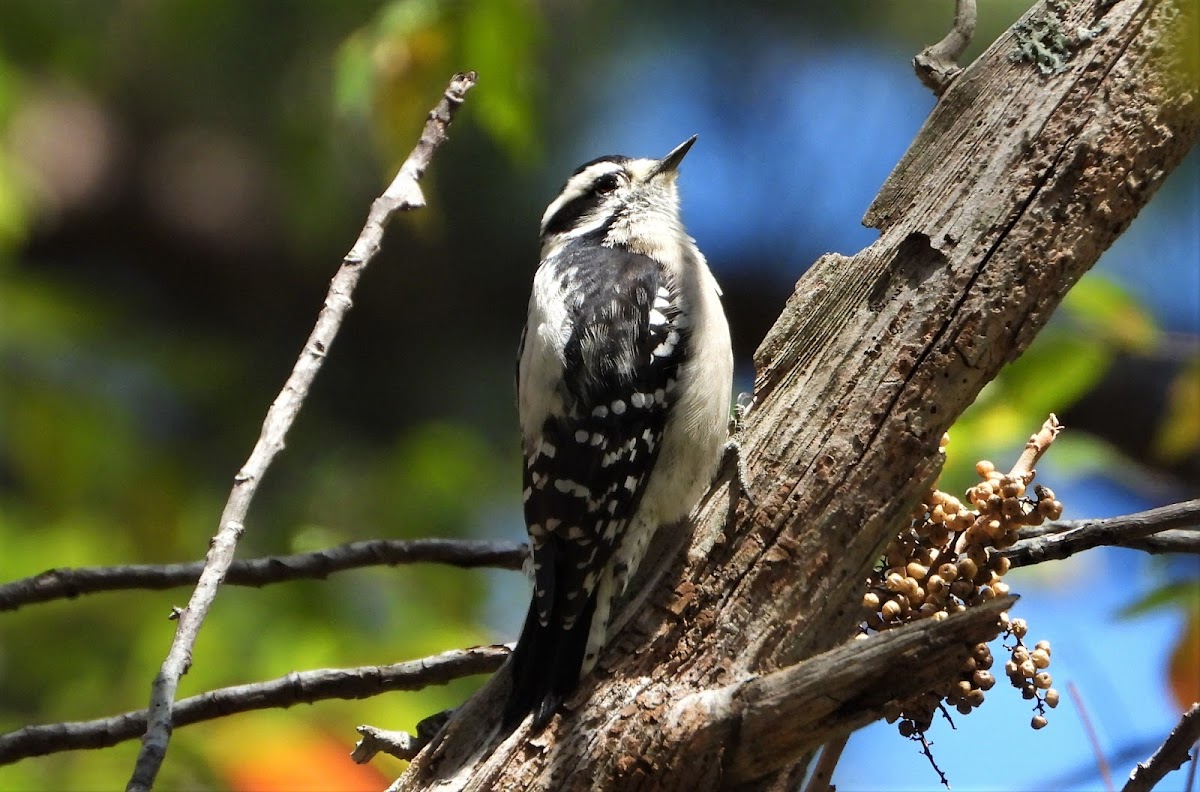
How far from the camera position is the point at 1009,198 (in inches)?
99.7

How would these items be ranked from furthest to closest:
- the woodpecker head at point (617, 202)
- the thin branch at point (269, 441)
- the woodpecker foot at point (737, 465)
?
the woodpecker head at point (617, 202)
the woodpecker foot at point (737, 465)
the thin branch at point (269, 441)

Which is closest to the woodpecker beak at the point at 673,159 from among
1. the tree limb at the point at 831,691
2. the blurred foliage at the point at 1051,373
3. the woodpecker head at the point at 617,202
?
the woodpecker head at the point at 617,202

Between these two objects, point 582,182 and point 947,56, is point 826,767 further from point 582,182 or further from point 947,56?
point 582,182

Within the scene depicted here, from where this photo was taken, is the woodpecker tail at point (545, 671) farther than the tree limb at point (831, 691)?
Yes

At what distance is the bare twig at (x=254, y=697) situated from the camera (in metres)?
2.75

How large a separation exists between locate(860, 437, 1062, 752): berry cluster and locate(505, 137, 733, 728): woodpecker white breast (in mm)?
506

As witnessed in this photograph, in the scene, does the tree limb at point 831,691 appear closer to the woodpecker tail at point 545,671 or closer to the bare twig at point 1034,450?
the woodpecker tail at point 545,671

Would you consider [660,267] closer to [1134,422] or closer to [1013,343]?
[1013,343]

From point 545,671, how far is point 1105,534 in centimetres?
118

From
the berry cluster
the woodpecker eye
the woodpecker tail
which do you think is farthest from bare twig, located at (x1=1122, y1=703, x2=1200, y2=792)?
the woodpecker eye

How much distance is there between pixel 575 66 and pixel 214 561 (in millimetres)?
5766

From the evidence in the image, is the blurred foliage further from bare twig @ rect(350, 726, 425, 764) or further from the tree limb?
bare twig @ rect(350, 726, 425, 764)

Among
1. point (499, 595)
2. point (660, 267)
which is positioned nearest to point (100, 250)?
point (499, 595)

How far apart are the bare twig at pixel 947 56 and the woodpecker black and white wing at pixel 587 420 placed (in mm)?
952
